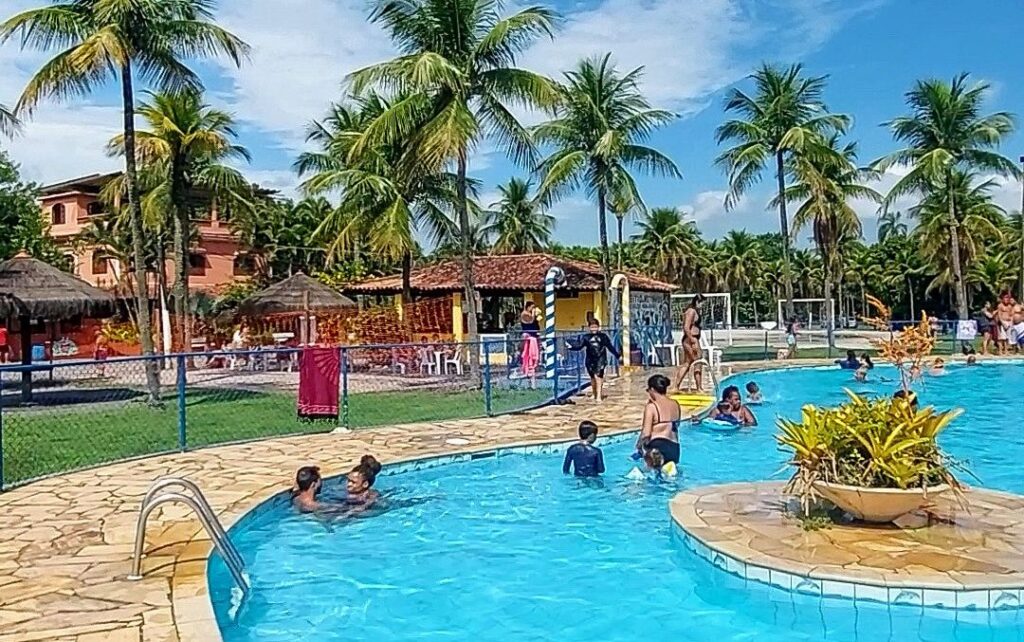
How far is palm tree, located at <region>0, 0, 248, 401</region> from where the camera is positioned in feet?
49.5

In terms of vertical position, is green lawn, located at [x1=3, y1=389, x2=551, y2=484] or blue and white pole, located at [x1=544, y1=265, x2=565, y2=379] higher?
blue and white pole, located at [x1=544, y1=265, x2=565, y2=379]

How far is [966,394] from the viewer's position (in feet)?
63.5

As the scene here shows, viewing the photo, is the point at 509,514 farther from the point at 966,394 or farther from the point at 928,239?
the point at 928,239

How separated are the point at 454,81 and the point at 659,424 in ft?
31.4

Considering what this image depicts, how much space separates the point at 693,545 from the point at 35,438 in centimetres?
961

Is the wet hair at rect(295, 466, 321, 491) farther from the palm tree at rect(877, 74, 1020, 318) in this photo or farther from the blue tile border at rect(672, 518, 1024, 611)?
the palm tree at rect(877, 74, 1020, 318)

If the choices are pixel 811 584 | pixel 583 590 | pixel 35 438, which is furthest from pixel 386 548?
pixel 35 438

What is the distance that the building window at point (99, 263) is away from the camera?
40.1 metres

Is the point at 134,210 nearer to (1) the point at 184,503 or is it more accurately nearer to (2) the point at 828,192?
(1) the point at 184,503

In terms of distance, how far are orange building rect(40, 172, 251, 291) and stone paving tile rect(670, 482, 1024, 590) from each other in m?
39.7

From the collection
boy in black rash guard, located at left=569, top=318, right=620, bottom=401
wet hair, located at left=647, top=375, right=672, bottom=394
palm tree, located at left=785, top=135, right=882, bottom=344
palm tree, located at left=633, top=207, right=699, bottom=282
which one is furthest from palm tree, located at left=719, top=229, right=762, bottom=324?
wet hair, located at left=647, top=375, right=672, bottom=394

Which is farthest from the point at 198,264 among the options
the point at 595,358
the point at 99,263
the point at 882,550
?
the point at 882,550

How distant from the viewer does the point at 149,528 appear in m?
6.92

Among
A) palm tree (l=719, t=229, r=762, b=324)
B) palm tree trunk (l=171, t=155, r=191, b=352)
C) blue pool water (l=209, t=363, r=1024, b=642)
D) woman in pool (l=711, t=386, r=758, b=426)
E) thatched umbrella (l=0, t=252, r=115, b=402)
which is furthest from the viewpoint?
palm tree (l=719, t=229, r=762, b=324)
